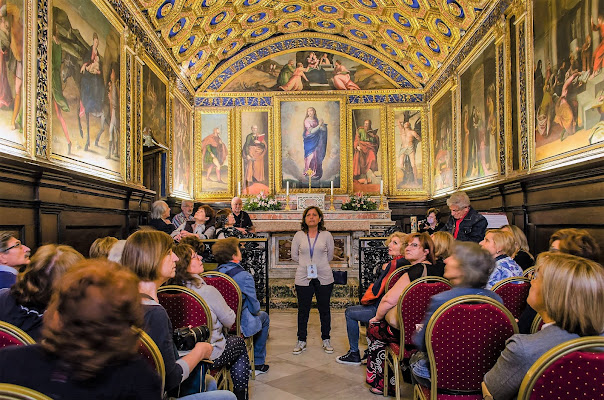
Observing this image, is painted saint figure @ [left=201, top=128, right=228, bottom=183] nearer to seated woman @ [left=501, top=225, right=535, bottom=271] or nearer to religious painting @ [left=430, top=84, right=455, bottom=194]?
religious painting @ [left=430, top=84, right=455, bottom=194]

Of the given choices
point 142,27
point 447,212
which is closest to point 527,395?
point 142,27

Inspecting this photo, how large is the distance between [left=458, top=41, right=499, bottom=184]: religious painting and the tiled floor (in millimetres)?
5648

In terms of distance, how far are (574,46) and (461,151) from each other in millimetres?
5364

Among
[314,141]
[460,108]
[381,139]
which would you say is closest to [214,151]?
[314,141]

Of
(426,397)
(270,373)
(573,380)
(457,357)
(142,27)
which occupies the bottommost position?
(270,373)

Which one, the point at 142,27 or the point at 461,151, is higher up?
the point at 142,27

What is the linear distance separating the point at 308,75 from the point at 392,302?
12555 millimetres

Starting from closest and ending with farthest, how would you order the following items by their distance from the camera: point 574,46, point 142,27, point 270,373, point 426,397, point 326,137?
point 426,397
point 270,373
point 574,46
point 142,27
point 326,137

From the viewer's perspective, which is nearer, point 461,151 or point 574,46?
point 574,46

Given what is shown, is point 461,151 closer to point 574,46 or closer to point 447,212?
point 447,212

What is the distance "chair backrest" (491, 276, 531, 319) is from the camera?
3.19 meters

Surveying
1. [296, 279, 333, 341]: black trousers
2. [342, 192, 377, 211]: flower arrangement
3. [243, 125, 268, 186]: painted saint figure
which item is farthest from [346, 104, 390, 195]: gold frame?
[296, 279, 333, 341]: black trousers

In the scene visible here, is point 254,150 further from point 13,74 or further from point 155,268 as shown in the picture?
point 155,268

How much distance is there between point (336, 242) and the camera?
29.8ft
